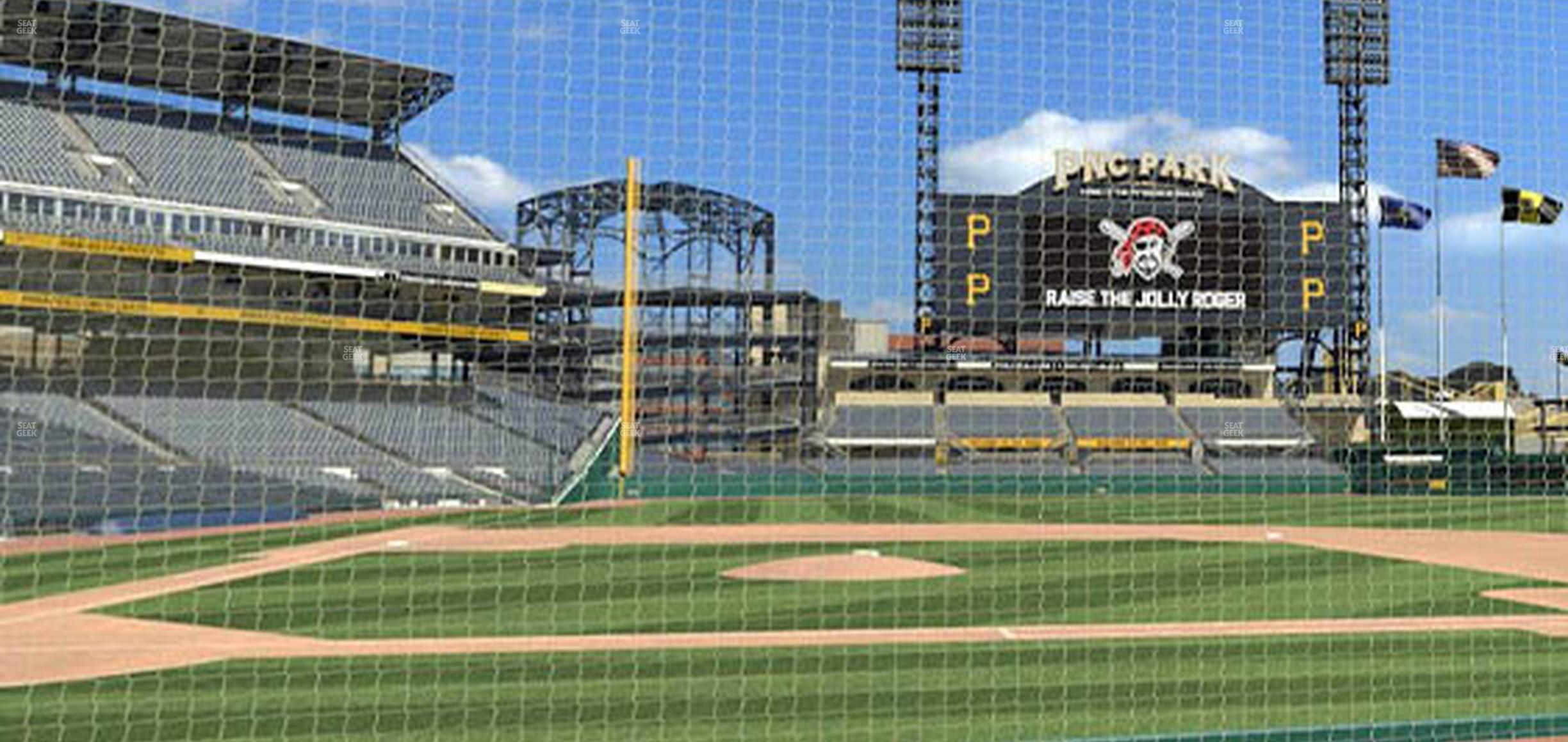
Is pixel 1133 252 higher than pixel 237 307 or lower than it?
higher

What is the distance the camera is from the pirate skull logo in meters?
37.0

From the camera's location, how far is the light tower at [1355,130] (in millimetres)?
39156

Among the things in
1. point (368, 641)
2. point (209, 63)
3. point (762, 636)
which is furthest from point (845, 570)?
point (209, 63)

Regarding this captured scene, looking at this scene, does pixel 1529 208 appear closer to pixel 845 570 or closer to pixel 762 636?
pixel 845 570

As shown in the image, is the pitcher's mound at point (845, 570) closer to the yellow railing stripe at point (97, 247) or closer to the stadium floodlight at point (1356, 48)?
the yellow railing stripe at point (97, 247)

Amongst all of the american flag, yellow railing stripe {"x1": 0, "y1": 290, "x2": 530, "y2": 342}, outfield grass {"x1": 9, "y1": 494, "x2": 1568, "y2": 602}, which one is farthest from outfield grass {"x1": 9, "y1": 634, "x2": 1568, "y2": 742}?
yellow railing stripe {"x1": 0, "y1": 290, "x2": 530, "y2": 342}

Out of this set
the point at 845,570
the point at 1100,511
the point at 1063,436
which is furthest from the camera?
the point at 1063,436

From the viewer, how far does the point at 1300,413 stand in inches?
1702

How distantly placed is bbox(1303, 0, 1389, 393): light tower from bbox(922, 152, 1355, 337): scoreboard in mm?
1922

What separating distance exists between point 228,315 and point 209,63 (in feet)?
31.4

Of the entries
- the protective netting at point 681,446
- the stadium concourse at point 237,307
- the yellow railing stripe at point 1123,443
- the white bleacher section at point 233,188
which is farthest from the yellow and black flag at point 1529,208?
the white bleacher section at point 233,188

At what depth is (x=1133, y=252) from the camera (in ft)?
→ 122

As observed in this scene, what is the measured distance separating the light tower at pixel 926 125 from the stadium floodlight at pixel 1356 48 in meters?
11.7

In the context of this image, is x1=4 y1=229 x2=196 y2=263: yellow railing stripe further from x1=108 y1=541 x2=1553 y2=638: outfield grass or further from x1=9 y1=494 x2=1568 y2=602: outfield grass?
x1=108 y1=541 x2=1553 y2=638: outfield grass
